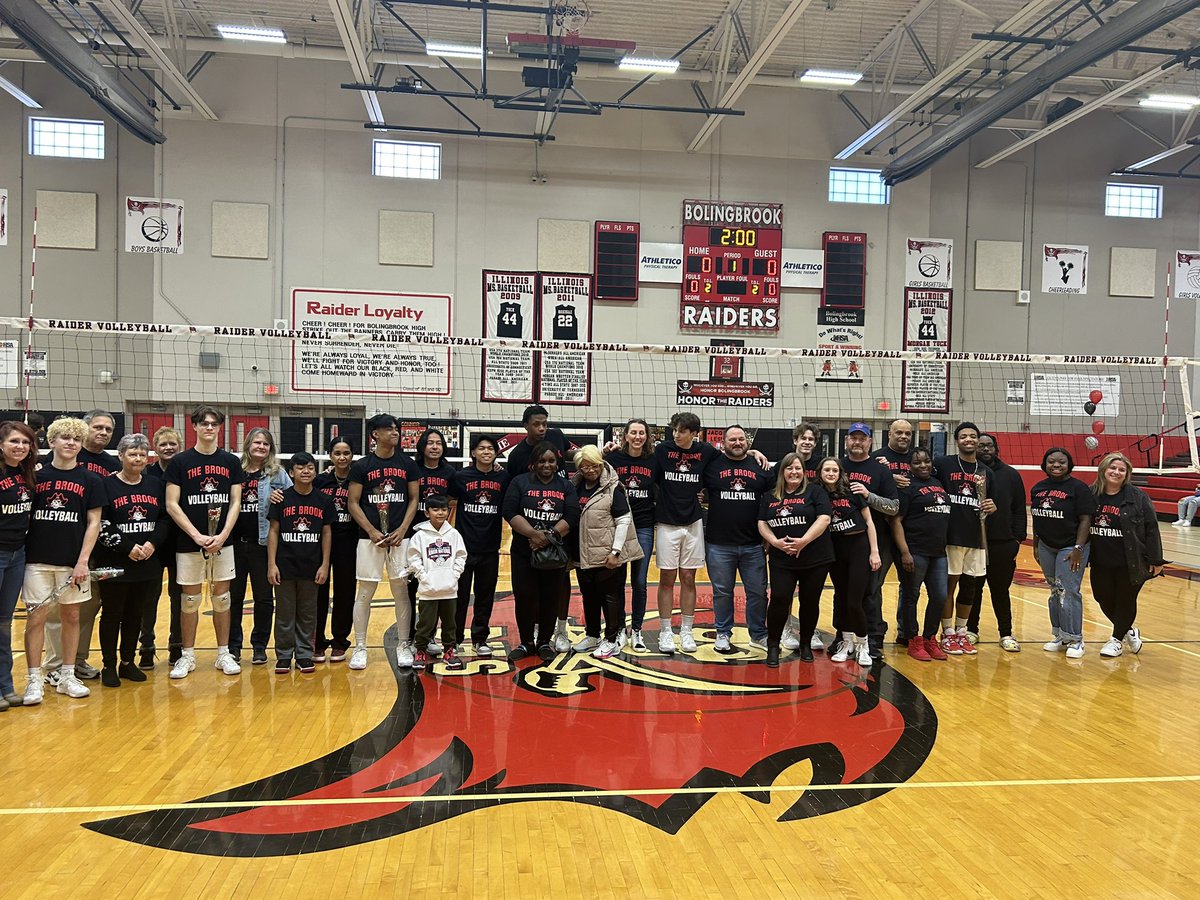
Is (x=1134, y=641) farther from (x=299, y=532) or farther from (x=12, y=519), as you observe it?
(x=12, y=519)

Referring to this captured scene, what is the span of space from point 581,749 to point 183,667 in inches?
119

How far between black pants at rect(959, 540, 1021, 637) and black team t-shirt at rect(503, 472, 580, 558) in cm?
332

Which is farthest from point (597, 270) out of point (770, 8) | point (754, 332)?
point (770, 8)

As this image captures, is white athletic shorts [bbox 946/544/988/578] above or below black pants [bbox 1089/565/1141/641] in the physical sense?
above

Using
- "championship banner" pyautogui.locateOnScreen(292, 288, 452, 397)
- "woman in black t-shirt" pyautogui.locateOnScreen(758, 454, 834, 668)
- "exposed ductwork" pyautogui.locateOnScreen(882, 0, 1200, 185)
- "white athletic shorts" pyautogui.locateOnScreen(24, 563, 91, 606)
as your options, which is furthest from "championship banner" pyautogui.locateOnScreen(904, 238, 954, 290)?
"white athletic shorts" pyautogui.locateOnScreen(24, 563, 91, 606)

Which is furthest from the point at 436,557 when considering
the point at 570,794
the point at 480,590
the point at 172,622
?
the point at 570,794

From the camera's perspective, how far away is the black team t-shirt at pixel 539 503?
18.5ft

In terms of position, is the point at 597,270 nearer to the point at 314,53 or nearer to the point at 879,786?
the point at 314,53

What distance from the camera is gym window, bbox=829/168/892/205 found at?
1631 centimetres

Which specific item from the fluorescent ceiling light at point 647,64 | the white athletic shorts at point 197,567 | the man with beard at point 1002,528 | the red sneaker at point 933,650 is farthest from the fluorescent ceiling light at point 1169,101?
the white athletic shorts at point 197,567

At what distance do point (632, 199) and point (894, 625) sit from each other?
11.1 metres

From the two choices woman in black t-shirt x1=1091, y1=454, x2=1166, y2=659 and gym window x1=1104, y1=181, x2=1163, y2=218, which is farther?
gym window x1=1104, y1=181, x2=1163, y2=218

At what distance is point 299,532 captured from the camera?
17.6 ft

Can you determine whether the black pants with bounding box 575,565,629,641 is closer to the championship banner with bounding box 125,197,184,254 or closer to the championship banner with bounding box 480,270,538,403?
the championship banner with bounding box 480,270,538,403
